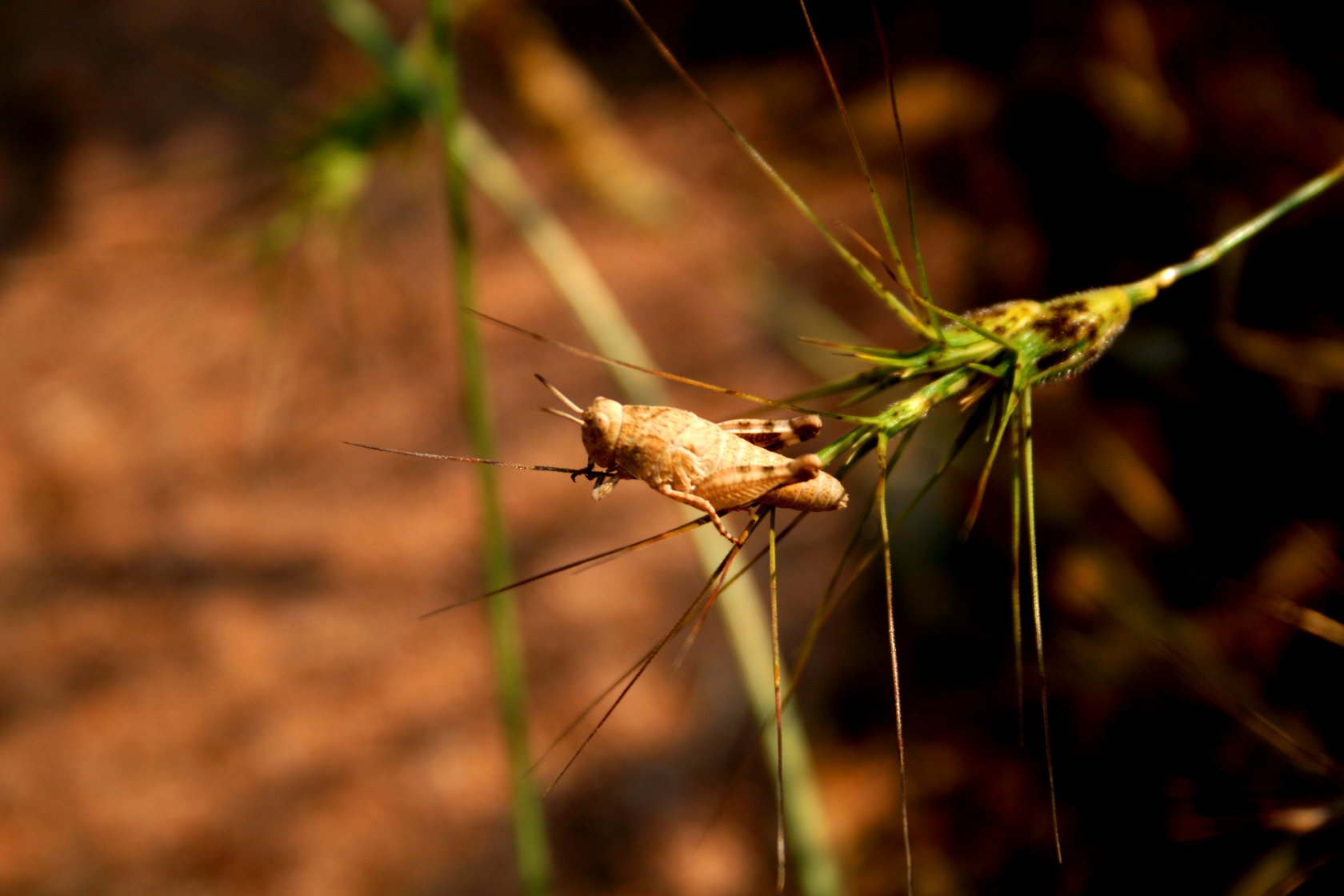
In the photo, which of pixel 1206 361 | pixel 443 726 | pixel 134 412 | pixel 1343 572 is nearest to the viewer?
pixel 1343 572

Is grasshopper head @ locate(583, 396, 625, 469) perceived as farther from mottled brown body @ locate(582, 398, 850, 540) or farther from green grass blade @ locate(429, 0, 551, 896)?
green grass blade @ locate(429, 0, 551, 896)

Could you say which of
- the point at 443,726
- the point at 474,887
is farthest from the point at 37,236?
the point at 474,887

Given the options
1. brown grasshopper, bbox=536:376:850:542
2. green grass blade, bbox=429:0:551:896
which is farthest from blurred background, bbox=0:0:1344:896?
brown grasshopper, bbox=536:376:850:542

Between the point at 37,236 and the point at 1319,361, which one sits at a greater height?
the point at 37,236

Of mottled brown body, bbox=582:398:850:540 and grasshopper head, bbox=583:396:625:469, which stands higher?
grasshopper head, bbox=583:396:625:469

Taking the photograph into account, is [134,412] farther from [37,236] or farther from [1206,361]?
[1206,361]

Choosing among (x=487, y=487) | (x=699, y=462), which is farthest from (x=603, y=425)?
(x=487, y=487)

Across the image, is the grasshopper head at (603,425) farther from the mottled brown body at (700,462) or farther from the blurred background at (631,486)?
the blurred background at (631,486)

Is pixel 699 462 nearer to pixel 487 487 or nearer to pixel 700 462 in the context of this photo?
pixel 700 462

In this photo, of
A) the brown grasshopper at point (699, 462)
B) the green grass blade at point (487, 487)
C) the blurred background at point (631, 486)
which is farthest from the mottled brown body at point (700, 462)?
the blurred background at point (631, 486)
